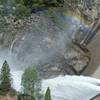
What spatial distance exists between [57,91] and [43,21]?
4042 millimetres

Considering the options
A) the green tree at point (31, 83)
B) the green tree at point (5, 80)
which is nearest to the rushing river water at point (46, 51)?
the green tree at point (5, 80)

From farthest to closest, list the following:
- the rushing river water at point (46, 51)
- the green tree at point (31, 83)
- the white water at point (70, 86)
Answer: the rushing river water at point (46, 51), the white water at point (70, 86), the green tree at point (31, 83)

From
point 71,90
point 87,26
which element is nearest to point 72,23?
point 87,26

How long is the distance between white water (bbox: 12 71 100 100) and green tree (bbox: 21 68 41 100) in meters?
1.12

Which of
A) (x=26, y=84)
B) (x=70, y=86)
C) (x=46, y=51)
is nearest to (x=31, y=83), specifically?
(x=26, y=84)

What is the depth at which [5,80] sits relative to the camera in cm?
1839

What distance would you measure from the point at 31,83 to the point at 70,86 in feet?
8.73

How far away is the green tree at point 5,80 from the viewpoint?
18.2 metres

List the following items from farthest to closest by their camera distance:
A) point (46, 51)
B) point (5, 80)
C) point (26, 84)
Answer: point (46, 51) < point (5, 80) < point (26, 84)

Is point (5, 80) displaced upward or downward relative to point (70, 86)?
upward

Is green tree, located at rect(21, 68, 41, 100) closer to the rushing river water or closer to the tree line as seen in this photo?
the tree line

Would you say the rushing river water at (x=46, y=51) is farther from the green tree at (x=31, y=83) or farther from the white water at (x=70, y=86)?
the green tree at (x=31, y=83)

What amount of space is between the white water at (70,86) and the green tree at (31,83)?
1119mm

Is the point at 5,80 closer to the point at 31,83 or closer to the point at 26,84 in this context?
the point at 26,84
